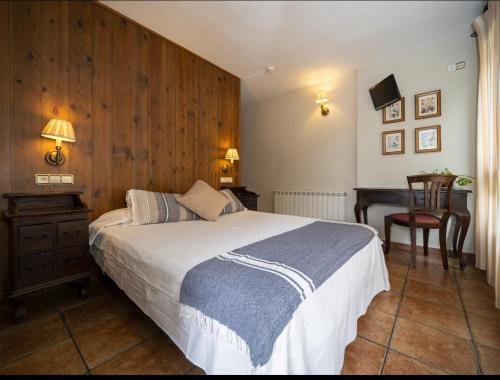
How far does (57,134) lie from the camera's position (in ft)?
5.54

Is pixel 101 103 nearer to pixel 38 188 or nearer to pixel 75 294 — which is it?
pixel 38 188

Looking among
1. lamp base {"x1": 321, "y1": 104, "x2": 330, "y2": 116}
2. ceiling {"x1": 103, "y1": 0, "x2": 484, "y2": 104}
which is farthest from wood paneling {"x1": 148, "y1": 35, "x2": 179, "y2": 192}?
lamp base {"x1": 321, "y1": 104, "x2": 330, "y2": 116}

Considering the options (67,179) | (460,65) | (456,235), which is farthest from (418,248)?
(67,179)

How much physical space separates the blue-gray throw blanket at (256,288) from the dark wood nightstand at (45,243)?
1258 millimetres

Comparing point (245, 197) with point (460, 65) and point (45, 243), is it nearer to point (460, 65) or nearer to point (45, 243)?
point (45, 243)

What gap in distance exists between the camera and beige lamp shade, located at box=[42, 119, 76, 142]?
1687 mm

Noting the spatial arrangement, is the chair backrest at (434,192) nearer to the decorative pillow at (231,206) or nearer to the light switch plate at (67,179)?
the decorative pillow at (231,206)

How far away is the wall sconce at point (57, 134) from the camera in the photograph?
1.69 metres

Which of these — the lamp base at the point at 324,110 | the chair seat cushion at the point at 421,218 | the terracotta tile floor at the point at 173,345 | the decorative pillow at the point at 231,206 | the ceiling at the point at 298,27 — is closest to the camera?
the terracotta tile floor at the point at 173,345

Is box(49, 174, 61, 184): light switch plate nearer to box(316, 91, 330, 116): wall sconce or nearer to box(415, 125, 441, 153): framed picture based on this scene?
box(316, 91, 330, 116): wall sconce

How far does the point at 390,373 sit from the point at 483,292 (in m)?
1.43

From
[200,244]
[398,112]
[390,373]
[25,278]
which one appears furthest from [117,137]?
[398,112]

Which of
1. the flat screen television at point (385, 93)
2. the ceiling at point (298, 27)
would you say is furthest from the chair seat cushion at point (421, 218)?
the ceiling at point (298, 27)

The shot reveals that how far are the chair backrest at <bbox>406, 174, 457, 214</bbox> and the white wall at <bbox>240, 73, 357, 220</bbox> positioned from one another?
3.67 ft
